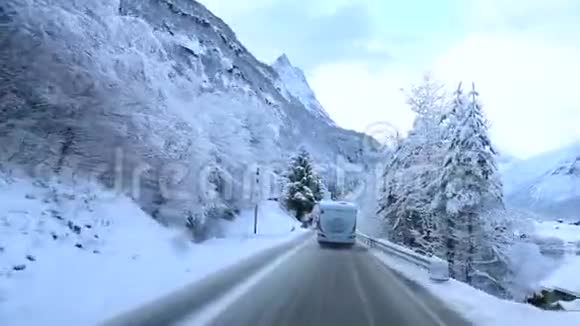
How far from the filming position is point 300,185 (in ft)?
251

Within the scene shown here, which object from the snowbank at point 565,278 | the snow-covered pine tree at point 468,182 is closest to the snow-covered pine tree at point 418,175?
the snow-covered pine tree at point 468,182

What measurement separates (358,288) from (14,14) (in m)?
13.2

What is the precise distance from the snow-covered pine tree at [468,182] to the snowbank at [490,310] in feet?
63.7

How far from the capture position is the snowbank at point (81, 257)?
9.03m

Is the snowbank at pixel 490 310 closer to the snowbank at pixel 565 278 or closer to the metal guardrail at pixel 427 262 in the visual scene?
the metal guardrail at pixel 427 262

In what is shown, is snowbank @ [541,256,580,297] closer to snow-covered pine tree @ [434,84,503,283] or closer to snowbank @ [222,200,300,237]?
snow-covered pine tree @ [434,84,503,283]

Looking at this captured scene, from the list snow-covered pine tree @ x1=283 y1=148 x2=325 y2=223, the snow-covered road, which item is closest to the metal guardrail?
the snow-covered road

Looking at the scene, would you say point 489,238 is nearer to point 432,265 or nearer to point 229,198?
point 229,198

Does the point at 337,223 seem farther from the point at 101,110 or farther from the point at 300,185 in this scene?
the point at 300,185

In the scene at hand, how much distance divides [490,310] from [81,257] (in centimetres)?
866

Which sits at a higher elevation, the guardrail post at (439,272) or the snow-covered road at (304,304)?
the guardrail post at (439,272)

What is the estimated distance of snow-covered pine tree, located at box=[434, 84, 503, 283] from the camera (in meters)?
34.9

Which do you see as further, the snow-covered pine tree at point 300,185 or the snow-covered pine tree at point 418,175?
the snow-covered pine tree at point 300,185

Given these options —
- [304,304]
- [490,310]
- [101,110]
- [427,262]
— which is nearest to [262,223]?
[101,110]
